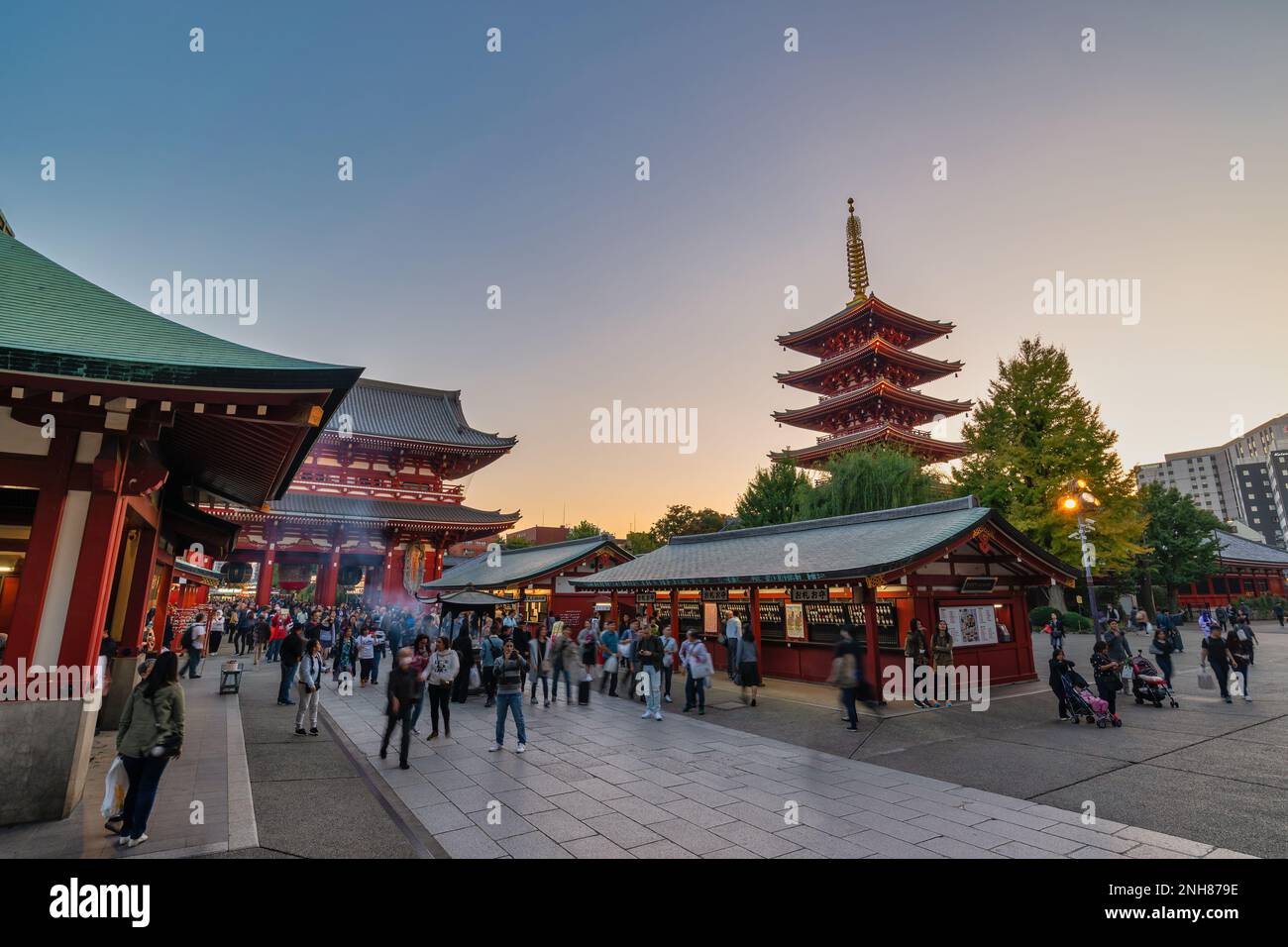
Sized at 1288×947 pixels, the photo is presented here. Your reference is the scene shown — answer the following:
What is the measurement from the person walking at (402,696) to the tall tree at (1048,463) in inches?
1311

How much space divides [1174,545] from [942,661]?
39005 mm

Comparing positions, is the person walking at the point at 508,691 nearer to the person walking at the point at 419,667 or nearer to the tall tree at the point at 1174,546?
the person walking at the point at 419,667

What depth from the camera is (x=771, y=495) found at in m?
41.0

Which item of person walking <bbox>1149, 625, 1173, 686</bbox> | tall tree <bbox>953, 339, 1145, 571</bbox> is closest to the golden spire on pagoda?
tall tree <bbox>953, 339, 1145, 571</bbox>

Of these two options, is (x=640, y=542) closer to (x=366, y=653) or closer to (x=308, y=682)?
→ (x=366, y=653)

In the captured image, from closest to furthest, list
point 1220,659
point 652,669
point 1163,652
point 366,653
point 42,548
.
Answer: point 42,548, point 652,669, point 1220,659, point 1163,652, point 366,653

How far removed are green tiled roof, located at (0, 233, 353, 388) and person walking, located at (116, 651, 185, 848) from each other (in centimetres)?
300

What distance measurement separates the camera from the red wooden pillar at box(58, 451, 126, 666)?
677 cm

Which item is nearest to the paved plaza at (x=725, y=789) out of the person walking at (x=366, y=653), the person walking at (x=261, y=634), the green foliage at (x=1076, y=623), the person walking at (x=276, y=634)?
the person walking at (x=366, y=653)

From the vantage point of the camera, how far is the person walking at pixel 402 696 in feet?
28.6

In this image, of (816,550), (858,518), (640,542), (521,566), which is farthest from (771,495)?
(640,542)

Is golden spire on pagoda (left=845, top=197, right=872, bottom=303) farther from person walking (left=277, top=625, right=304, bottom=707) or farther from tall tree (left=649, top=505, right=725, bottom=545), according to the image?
person walking (left=277, top=625, right=304, bottom=707)
